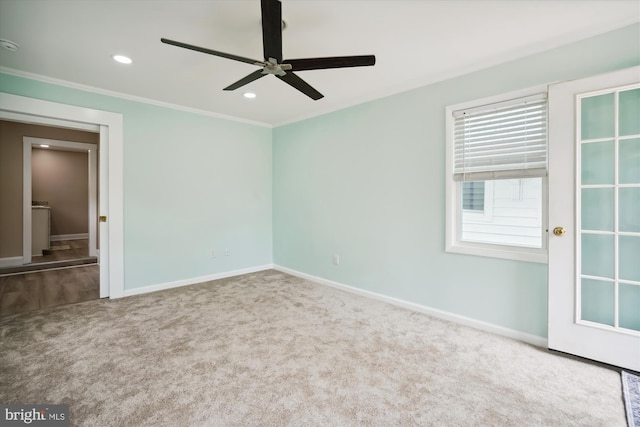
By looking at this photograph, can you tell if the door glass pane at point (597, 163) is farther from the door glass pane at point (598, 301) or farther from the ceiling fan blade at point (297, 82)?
the ceiling fan blade at point (297, 82)

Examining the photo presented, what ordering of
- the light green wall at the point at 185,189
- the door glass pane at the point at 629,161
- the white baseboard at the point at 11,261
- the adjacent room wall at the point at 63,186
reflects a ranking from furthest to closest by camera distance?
1. the adjacent room wall at the point at 63,186
2. the white baseboard at the point at 11,261
3. the light green wall at the point at 185,189
4. the door glass pane at the point at 629,161

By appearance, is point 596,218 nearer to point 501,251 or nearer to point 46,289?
point 501,251

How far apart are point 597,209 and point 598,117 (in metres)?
0.69

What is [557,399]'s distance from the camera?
186 centimetres

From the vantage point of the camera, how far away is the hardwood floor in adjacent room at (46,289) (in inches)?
137

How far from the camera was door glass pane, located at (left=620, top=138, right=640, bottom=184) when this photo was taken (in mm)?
2115

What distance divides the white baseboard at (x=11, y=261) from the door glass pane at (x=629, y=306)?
8.11 meters

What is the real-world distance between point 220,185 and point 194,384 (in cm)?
318

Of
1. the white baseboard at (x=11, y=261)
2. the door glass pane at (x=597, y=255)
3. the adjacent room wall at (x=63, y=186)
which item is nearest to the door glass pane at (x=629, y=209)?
the door glass pane at (x=597, y=255)

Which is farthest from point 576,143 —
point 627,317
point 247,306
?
point 247,306

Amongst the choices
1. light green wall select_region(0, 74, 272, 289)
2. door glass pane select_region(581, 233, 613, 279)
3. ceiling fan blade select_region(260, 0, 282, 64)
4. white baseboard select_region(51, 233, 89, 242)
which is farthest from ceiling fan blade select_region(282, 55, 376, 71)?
white baseboard select_region(51, 233, 89, 242)

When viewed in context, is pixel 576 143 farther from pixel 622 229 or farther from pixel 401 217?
pixel 401 217

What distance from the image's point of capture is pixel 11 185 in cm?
527

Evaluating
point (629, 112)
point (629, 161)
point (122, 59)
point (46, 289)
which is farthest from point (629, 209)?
point (46, 289)
